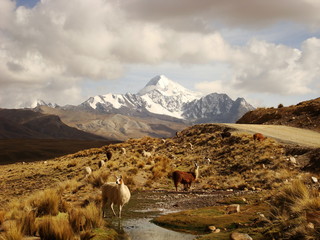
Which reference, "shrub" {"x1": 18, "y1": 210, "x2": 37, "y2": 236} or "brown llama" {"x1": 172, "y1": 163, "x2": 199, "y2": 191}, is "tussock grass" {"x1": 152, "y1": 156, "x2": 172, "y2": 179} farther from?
"shrub" {"x1": 18, "y1": 210, "x2": 37, "y2": 236}

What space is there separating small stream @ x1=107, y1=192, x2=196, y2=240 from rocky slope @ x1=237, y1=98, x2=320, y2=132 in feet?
93.1

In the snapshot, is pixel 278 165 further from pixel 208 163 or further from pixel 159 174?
pixel 159 174

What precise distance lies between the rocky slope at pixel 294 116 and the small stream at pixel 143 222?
28367 millimetres

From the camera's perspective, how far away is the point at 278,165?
2183cm

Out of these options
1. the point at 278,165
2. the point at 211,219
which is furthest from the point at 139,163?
the point at 211,219

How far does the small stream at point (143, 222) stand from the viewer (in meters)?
10.3

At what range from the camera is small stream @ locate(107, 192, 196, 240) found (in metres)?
10.3

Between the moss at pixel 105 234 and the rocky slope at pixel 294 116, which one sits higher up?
the rocky slope at pixel 294 116

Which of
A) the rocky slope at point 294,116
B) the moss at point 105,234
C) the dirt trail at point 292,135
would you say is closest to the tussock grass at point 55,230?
the moss at point 105,234

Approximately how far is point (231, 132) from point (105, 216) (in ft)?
71.1

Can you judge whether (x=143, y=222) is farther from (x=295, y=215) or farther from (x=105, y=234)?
(x=295, y=215)

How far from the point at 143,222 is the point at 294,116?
36.5 meters

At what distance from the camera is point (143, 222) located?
1216cm

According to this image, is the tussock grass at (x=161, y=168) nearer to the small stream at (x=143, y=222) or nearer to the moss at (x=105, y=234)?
the small stream at (x=143, y=222)
